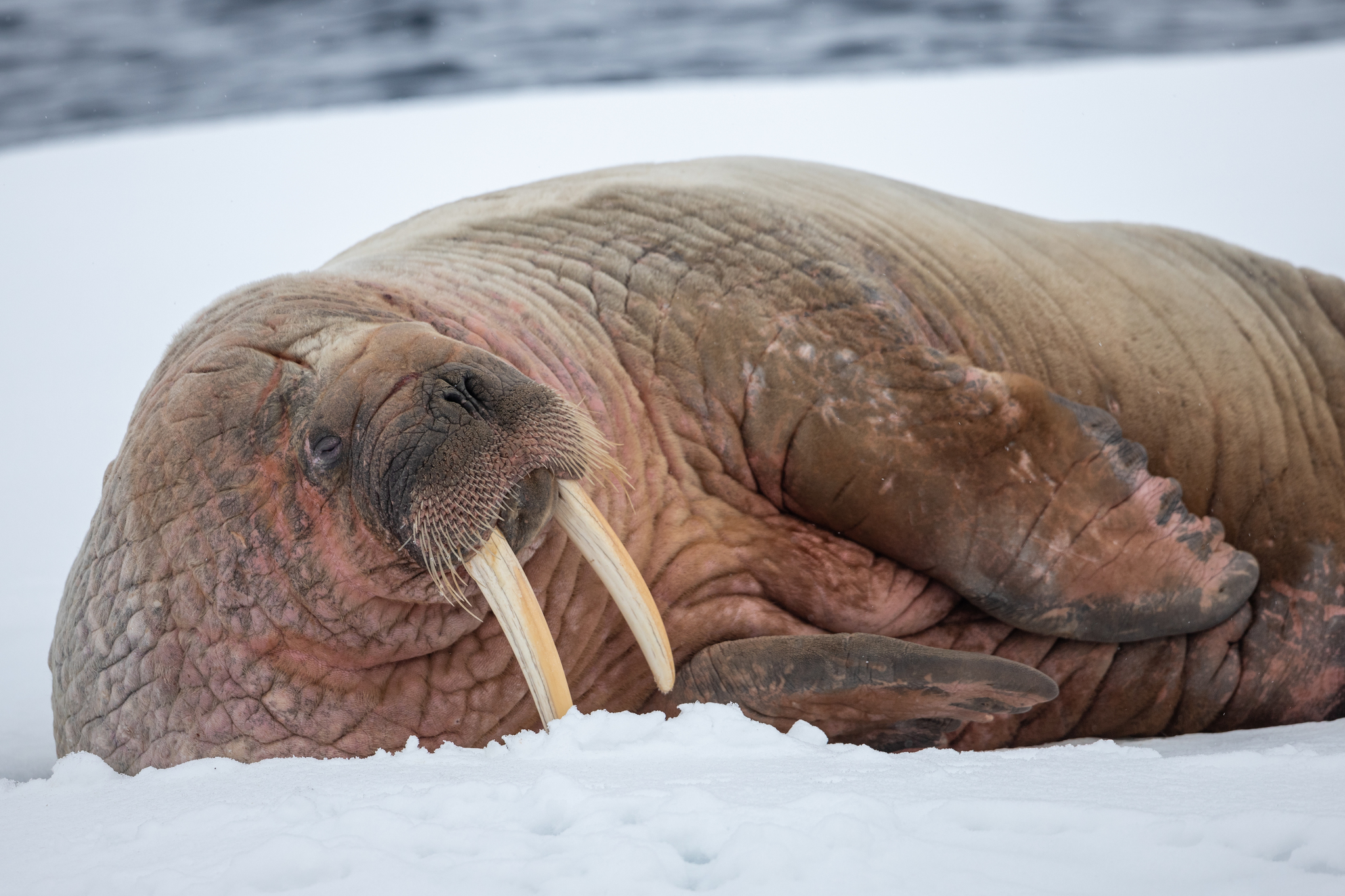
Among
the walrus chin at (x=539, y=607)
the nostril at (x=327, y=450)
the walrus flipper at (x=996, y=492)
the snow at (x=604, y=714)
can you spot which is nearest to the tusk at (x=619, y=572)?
the walrus chin at (x=539, y=607)

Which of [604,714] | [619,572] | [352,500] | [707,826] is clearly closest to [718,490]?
[619,572]

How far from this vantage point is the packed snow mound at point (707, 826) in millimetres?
1664

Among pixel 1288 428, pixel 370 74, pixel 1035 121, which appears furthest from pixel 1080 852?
pixel 370 74

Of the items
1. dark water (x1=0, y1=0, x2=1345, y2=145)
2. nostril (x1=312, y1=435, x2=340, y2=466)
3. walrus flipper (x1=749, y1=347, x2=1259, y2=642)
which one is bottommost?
walrus flipper (x1=749, y1=347, x2=1259, y2=642)

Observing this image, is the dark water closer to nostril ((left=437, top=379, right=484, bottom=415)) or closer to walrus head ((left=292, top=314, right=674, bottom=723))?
walrus head ((left=292, top=314, right=674, bottom=723))

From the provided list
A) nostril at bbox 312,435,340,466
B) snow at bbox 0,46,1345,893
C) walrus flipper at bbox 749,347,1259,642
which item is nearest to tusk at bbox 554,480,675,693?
snow at bbox 0,46,1345,893

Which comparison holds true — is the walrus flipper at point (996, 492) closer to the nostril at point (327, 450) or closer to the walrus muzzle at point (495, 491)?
the walrus muzzle at point (495, 491)

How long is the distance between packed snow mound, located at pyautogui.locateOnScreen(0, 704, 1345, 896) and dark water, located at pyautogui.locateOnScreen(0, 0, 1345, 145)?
935 cm

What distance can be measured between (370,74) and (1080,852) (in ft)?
40.2

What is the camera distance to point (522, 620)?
2.73 metres

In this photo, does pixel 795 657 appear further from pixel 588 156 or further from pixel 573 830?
pixel 588 156

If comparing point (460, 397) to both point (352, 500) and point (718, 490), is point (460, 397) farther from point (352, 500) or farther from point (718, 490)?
point (718, 490)

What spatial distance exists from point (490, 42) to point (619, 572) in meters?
10.3

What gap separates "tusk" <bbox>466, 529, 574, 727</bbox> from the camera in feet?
8.91
